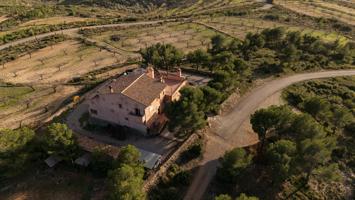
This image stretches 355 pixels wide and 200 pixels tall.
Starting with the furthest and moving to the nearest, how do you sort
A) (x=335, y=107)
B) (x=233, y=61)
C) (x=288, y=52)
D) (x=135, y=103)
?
(x=288, y=52)
(x=233, y=61)
(x=335, y=107)
(x=135, y=103)

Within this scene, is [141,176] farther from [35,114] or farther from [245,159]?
[35,114]

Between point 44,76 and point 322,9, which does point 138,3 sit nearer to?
point 44,76

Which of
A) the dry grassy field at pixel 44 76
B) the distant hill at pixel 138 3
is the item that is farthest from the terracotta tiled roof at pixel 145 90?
the distant hill at pixel 138 3

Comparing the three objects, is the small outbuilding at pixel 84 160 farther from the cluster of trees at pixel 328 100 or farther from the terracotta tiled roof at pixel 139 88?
the cluster of trees at pixel 328 100

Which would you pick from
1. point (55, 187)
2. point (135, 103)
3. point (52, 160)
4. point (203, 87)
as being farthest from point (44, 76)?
point (203, 87)

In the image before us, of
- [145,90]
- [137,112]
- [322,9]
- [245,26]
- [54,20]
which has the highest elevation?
[54,20]

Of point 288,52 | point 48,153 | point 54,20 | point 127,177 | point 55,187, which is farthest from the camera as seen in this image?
point 54,20

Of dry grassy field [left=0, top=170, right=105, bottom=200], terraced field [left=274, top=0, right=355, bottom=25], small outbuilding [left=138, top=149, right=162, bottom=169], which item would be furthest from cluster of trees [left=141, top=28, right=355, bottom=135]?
terraced field [left=274, top=0, right=355, bottom=25]
